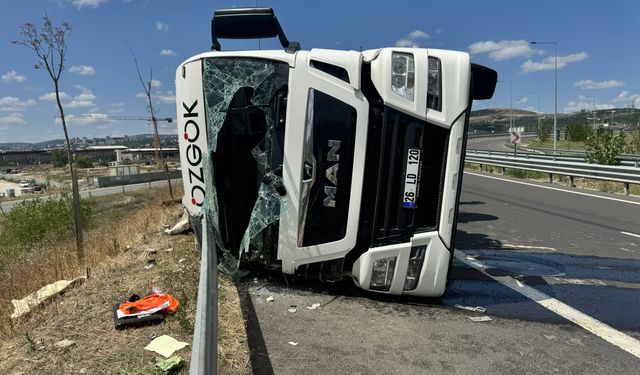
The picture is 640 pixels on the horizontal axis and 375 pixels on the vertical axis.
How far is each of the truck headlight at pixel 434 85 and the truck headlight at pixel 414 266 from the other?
3.78 feet

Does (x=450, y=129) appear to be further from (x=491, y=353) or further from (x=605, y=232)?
(x=605, y=232)

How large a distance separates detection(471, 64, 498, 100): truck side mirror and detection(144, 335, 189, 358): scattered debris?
324cm

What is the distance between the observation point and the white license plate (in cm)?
368

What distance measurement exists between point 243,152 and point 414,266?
1.89 meters

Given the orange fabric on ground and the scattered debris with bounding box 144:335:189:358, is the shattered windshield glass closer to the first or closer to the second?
the orange fabric on ground

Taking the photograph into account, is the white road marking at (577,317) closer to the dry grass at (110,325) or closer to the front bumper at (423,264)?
the front bumper at (423,264)

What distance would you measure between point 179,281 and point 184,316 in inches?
42.7

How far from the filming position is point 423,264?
3.70 meters

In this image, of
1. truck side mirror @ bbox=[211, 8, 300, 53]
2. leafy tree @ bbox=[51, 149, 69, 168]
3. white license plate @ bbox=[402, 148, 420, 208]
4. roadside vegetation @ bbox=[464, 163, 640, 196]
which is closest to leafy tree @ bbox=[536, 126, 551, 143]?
roadside vegetation @ bbox=[464, 163, 640, 196]

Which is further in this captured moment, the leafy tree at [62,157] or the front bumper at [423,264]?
the leafy tree at [62,157]

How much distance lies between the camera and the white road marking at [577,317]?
3.16 m

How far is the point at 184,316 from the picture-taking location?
323cm

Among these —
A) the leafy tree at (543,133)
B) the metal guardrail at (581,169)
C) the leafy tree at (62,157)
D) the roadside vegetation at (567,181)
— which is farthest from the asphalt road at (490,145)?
the leafy tree at (62,157)

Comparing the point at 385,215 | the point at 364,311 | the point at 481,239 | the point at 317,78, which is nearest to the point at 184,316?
the point at 364,311
